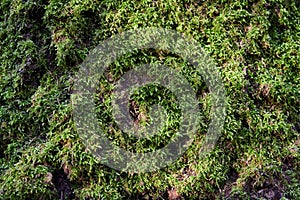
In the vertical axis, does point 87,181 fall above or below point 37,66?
below

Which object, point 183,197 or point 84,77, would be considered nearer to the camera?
point 183,197

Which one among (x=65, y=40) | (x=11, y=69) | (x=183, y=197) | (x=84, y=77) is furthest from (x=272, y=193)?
(x=11, y=69)

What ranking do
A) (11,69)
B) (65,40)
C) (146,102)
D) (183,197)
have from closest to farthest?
1. (183,197)
2. (146,102)
3. (65,40)
4. (11,69)

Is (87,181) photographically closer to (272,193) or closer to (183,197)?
(183,197)

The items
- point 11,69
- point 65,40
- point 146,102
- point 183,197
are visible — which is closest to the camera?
point 183,197

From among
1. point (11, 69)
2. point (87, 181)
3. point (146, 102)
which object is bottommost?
point (87, 181)

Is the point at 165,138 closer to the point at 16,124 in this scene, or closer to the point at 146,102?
the point at 146,102

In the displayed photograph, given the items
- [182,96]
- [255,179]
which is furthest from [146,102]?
[255,179]
